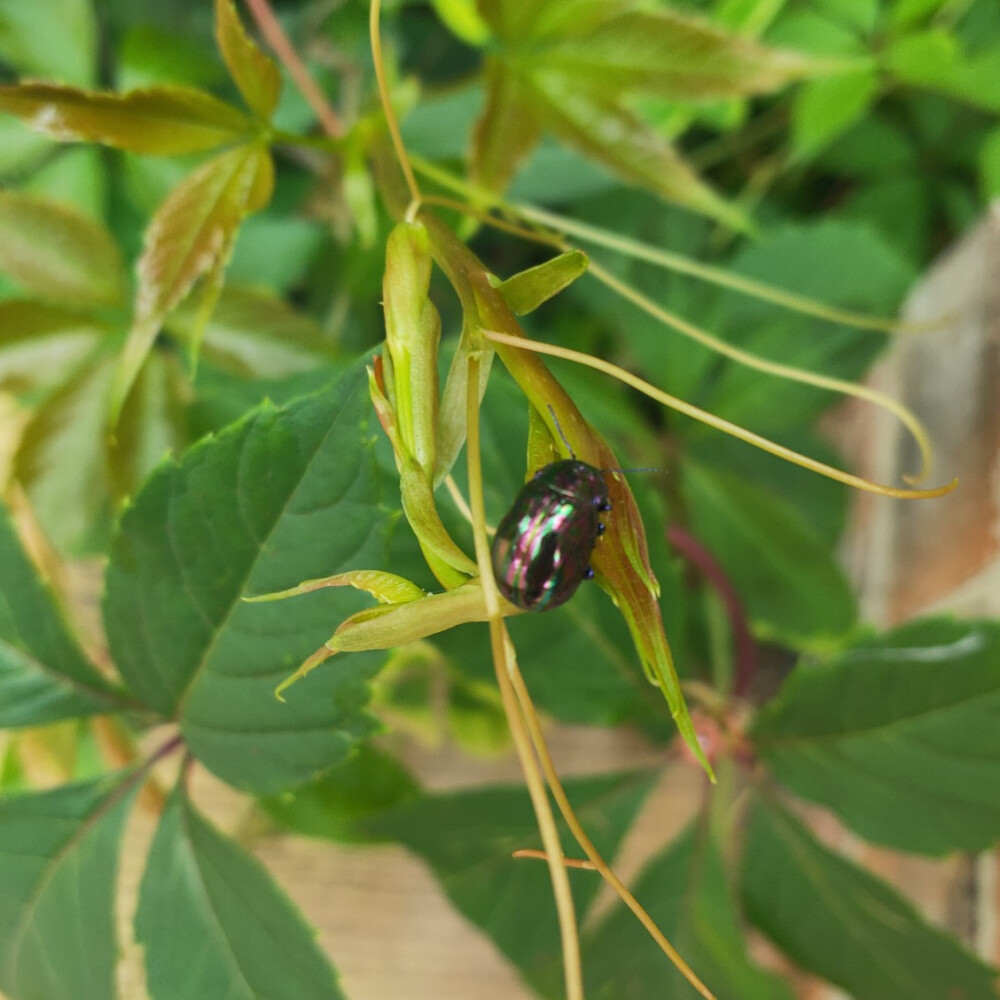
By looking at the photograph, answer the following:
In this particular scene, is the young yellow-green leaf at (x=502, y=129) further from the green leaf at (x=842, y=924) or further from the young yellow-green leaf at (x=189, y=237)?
the green leaf at (x=842, y=924)

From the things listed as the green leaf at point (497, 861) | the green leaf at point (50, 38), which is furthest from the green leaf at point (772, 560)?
the green leaf at point (50, 38)

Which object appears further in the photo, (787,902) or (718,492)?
(718,492)

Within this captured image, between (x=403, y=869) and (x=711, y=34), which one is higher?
(x=711, y=34)

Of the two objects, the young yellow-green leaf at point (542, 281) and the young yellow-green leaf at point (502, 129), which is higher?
the young yellow-green leaf at point (502, 129)

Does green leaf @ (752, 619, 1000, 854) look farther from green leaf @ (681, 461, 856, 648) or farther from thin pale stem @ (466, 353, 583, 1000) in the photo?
thin pale stem @ (466, 353, 583, 1000)

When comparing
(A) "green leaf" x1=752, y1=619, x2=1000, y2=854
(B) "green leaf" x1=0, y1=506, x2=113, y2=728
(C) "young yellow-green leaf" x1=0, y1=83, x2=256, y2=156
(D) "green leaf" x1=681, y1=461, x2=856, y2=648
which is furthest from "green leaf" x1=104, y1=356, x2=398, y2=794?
(D) "green leaf" x1=681, y1=461, x2=856, y2=648

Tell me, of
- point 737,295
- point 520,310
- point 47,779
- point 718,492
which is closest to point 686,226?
point 737,295

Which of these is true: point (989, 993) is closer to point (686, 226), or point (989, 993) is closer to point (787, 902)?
point (787, 902)
